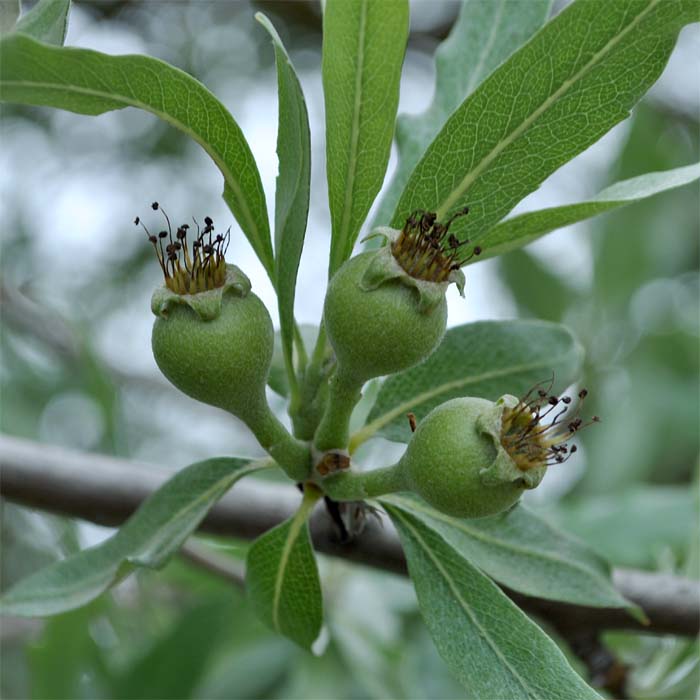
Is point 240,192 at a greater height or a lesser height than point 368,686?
greater

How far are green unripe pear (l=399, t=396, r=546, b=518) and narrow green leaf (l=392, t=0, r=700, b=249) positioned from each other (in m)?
0.21

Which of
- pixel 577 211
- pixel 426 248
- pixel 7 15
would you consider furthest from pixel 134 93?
pixel 577 211

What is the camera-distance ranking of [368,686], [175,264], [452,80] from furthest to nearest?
1. [368,686]
2. [452,80]
3. [175,264]

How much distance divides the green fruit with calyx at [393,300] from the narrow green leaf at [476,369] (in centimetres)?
24

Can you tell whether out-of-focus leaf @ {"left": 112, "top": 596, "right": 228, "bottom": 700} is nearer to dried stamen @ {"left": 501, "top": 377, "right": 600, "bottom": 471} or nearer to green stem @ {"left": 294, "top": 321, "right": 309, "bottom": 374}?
green stem @ {"left": 294, "top": 321, "right": 309, "bottom": 374}

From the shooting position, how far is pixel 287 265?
1020 mm

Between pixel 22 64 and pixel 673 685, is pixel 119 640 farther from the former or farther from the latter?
pixel 22 64

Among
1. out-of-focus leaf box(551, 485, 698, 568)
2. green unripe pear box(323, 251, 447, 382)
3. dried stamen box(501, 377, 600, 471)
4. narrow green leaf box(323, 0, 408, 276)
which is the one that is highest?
narrow green leaf box(323, 0, 408, 276)

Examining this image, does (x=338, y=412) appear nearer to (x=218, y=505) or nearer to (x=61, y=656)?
(x=218, y=505)

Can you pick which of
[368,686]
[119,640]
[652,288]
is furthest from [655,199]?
[119,640]

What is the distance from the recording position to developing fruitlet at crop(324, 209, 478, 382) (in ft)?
2.98

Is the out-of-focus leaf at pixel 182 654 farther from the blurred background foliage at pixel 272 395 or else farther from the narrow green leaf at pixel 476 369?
the narrow green leaf at pixel 476 369

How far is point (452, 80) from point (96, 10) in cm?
280

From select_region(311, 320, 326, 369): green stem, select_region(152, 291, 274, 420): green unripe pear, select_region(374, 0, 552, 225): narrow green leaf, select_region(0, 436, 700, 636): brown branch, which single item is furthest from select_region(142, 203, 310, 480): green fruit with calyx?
select_region(0, 436, 700, 636): brown branch
